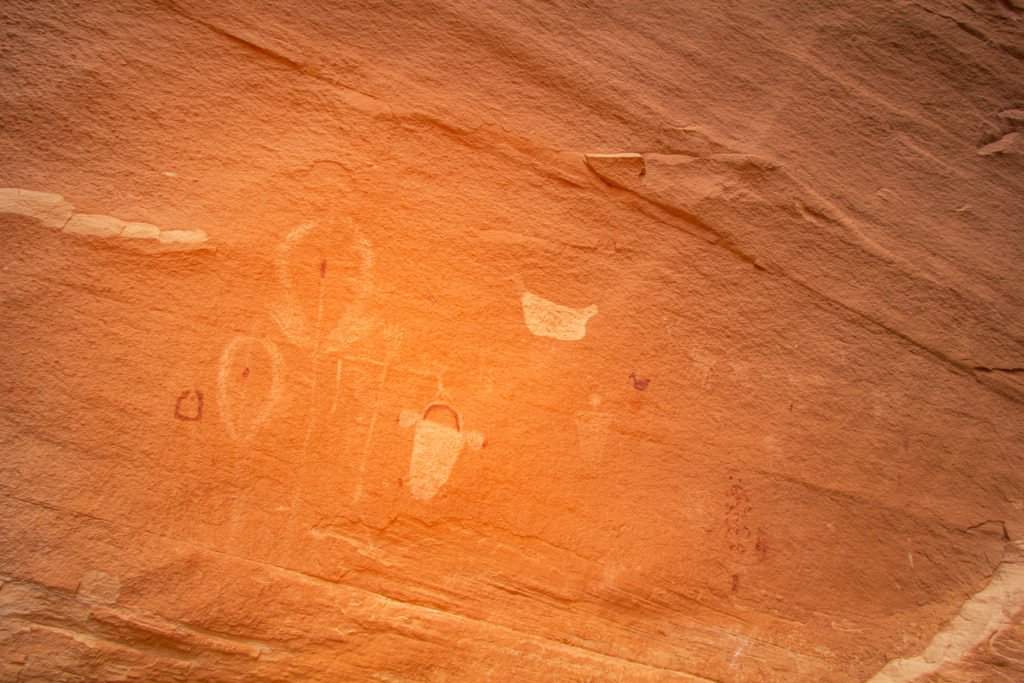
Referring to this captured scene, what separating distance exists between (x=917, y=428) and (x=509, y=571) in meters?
1.56

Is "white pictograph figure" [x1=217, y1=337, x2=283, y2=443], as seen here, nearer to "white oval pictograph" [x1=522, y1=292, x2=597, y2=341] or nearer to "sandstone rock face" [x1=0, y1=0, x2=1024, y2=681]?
"sandstone rock face" [x1=0, y1=0, x2=1024, y2=681]

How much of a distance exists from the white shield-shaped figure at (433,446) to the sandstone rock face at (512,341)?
0.01 meters

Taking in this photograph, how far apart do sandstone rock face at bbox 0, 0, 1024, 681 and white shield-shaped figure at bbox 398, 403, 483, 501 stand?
0.01 m

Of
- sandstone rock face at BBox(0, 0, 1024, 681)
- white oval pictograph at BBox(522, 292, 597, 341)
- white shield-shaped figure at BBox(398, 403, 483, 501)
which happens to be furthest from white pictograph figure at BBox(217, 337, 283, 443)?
white oval pictograph at BBox(522, 292, 597, 341)

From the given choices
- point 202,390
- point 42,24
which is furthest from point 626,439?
point 42,24

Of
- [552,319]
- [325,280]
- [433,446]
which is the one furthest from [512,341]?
[325,280]

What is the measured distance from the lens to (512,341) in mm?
2016

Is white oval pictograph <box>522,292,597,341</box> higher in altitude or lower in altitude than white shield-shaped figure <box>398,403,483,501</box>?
higher

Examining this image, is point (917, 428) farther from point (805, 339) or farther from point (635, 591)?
point (635, 591)

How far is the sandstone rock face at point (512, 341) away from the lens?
1.78 m

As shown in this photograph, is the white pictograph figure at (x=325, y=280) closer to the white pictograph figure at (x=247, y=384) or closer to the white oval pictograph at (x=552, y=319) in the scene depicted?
the white pictograph figure at (x=247, y=384)

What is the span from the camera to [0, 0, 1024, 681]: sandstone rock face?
1.78m

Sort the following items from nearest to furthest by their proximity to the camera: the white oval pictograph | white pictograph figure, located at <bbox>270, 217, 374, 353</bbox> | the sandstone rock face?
the sandstone rock face, white pictograph figure, located at <bbox>270, 217, 374, 353</bbox>, the white oval pictograph

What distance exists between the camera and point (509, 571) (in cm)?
194
